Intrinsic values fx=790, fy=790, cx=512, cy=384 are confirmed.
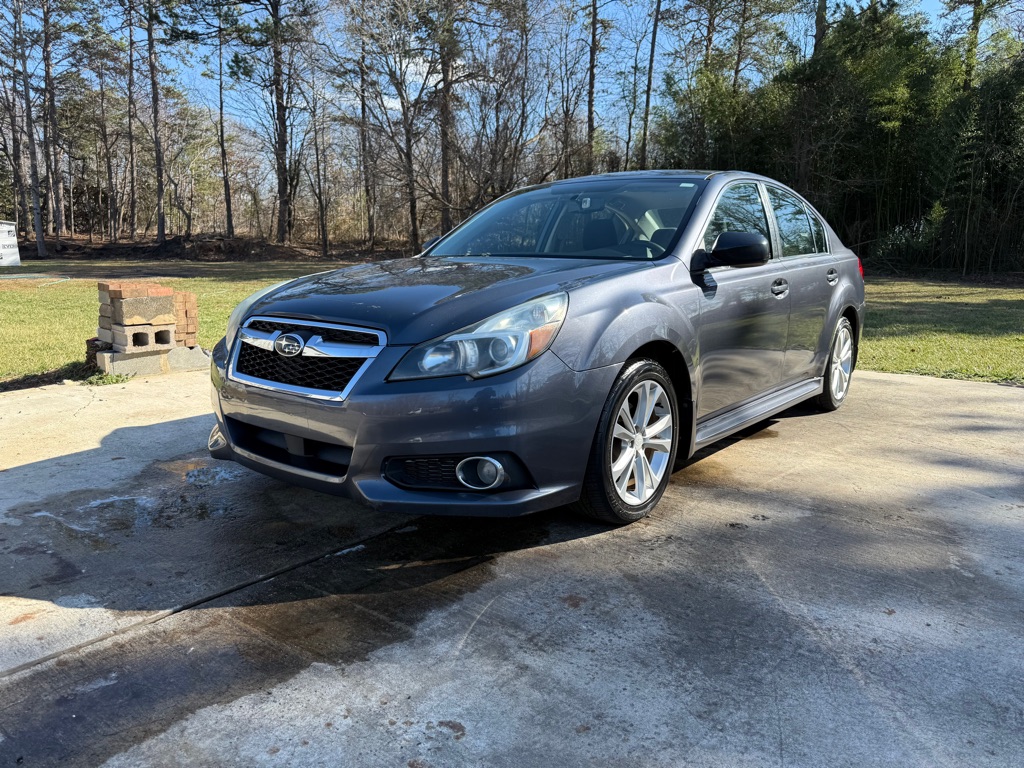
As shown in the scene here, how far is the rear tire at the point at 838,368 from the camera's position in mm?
4902

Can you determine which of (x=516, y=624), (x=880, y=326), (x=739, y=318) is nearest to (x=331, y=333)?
(x=516, y=624)

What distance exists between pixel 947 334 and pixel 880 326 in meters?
0.89

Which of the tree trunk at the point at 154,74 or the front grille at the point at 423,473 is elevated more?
the tree trunk at the point at 154,74

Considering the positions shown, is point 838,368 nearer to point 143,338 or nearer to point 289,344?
point 289,344

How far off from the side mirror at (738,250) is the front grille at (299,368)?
1656 millimetres

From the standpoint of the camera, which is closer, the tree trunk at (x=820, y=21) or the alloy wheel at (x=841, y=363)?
the alloy wheel at (x=841, y=363)

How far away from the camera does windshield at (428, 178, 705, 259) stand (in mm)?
3656

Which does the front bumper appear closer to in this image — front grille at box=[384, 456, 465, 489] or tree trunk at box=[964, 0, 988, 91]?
front grille at box=[384, 456, 465, 489]

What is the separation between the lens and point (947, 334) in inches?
345

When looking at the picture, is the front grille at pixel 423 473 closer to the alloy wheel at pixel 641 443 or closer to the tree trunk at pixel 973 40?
the alloy wheel at pixel 641 443

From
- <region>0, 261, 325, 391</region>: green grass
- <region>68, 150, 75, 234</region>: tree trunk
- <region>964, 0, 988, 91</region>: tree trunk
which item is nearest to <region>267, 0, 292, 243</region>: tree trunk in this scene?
<region>0, 261, 325, 391</region>: green grass

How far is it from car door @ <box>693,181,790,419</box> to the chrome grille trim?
1479mm

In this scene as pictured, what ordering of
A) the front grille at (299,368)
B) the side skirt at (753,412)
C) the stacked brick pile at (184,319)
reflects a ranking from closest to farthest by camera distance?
the front grille at (299,368)
the side skirt at (753,412)
the stacked brick pile at (184,319)

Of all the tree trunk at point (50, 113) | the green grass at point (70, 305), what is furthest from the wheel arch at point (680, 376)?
the tree trunk at point (50, 113)
